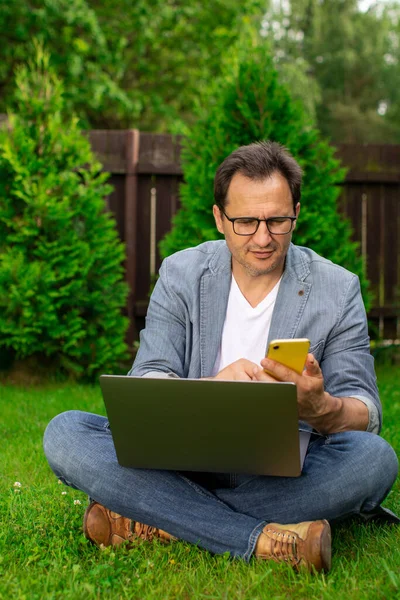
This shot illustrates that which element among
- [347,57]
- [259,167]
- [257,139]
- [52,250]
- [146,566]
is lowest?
[146,566]

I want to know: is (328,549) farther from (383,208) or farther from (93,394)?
(383,208)

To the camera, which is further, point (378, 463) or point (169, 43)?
point (169, 43)

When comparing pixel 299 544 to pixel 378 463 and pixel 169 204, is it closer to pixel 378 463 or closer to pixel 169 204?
pixel 378 463

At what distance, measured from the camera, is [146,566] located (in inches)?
97.1

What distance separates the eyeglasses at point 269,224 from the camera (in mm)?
2830

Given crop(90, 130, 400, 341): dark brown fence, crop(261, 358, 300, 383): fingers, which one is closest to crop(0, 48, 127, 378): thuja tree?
crop(90, 130, 400, 341): dark brown fence

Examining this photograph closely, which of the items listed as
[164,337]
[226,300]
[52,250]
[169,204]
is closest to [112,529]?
[164,337]

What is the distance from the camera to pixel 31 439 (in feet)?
14.0

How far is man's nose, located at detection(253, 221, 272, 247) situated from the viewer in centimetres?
283

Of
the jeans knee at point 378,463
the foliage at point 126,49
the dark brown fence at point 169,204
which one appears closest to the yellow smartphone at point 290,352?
the jeans knee at point 378,463

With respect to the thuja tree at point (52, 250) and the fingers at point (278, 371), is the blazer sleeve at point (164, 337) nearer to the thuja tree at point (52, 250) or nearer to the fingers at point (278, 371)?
the fingers at point (278, 371)

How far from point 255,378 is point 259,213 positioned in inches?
26.9

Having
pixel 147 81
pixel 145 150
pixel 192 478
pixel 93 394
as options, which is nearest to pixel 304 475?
pixel 192 478

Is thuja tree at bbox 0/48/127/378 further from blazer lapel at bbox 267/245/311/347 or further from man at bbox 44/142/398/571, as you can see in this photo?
blazer lapel at bbox 267/245/311/347
